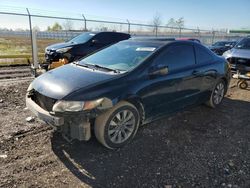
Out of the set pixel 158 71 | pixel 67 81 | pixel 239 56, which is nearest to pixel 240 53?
pixel 239 56

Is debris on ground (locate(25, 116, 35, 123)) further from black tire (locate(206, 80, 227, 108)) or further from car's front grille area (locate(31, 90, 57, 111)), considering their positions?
black tire (locate(206, 80, 227, 108))

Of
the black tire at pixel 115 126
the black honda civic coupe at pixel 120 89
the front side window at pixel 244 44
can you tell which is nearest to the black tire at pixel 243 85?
the front side window at pixel 244 44

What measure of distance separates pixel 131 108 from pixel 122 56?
1166mm

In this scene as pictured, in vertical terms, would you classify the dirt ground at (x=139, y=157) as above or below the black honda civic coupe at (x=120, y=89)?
below

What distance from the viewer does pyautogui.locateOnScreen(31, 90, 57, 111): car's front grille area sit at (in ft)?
11.3

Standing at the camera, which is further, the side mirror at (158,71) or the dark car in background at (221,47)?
the dark car in background at (221,47)

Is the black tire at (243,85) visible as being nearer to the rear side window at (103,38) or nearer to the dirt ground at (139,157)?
the dirt ground at (139,157)

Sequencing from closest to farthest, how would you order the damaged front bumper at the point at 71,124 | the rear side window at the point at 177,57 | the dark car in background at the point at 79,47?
the damaged front bumper at the point at 71,124 → the rear side window at the point at 177,57 → the dark car in background at the point at 79,47

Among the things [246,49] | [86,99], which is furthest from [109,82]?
[246,49]

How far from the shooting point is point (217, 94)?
19.1ft

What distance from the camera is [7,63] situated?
1168cm

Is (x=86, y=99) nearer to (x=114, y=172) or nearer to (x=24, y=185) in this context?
(x=114, y=172)

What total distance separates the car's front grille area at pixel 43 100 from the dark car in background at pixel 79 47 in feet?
17.0

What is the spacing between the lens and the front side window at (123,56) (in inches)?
163
